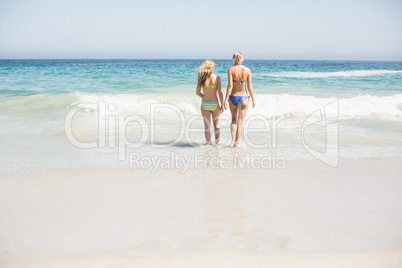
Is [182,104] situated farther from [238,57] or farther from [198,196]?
[198,196]

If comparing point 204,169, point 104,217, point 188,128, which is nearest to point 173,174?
point 204,169

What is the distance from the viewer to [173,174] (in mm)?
4797

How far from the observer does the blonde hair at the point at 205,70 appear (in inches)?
255

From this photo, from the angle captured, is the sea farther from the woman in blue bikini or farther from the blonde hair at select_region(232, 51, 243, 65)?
the blonde hair at select_region(232, 51, 243, 65)

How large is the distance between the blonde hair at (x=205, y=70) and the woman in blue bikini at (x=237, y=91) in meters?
0.36

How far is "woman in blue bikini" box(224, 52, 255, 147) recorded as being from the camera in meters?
6.51

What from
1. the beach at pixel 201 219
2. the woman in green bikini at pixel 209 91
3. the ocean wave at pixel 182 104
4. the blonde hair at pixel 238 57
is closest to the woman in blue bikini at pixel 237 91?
the blonde hair at pixel 238 57

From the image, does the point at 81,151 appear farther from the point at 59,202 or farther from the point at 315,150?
the point at 315,150

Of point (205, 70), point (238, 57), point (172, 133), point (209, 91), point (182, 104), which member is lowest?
point (172, 133)

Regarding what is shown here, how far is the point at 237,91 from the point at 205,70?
72cm

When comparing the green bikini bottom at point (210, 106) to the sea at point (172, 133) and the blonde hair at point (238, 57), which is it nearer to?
the sea at point (172, 133)

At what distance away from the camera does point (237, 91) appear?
6.62 meters

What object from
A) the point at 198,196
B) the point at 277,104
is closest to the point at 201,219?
the point at 198,196

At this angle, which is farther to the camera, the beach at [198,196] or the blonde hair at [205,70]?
the blonde hair at [205,70]
